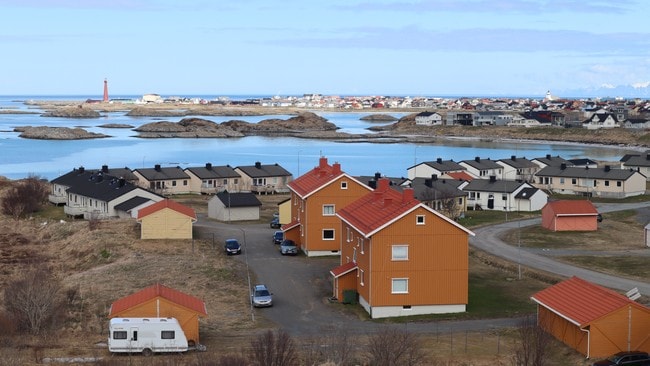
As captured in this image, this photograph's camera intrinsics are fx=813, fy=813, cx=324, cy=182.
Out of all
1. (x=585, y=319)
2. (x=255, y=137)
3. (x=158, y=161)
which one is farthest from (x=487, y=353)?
(x=255, y=137)

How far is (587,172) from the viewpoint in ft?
206

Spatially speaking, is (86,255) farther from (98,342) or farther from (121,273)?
(98,342)

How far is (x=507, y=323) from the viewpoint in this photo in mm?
25297

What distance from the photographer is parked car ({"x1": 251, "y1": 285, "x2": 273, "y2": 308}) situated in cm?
2734

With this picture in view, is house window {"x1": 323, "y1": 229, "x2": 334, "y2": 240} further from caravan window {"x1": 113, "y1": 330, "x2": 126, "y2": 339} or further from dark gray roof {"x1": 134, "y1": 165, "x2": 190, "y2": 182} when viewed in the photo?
dark gray roof {"x1": 134, "y1": 165, "x2": 190, "y2": 182}

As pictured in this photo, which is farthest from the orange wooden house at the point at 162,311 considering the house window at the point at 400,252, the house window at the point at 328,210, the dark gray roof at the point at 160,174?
the dark gray roof at the point at 160,174

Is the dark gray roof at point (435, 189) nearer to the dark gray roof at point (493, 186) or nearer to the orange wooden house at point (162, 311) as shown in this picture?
the dark gray roof at point (493, 186)

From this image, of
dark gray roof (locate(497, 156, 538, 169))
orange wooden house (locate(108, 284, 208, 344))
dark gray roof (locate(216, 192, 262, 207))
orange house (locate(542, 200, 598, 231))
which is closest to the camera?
orange wooden house (locate(108, 284, 208, 344))

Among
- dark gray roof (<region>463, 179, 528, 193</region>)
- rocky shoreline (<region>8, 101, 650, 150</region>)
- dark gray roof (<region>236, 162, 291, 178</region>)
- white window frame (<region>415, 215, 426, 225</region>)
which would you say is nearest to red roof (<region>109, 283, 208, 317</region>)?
white window frame (<region>415, 215, 426, 225</region>)

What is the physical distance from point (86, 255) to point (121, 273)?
535 centimetres

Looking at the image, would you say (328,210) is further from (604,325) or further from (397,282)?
(604,325)

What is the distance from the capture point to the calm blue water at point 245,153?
97875mm

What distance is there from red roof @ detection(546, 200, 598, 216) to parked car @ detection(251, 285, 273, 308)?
21.4m

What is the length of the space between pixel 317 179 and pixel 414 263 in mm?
12958
